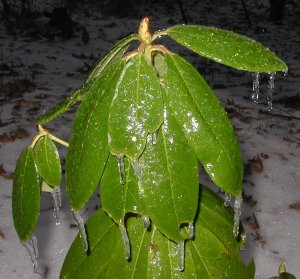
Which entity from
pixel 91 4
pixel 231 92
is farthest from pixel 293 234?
pixel 91 4

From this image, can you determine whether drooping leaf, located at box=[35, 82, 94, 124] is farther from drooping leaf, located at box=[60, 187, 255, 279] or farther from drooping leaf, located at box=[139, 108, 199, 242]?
drooping leaf, located at box=[60, 187, 255, 279]

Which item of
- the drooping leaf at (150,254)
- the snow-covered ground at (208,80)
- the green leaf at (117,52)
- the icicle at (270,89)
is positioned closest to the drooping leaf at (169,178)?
the green leaf at (117,52)

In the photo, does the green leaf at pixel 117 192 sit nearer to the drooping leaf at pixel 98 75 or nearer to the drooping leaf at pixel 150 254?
the drooping leaf at pixel 98 75

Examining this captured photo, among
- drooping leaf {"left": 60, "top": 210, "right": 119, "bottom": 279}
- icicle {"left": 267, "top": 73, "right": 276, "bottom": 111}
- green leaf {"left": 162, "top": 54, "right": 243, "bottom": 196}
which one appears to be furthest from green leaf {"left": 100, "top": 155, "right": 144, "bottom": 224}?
icicle {"left": 267, "top": 73, "right": 276, "bottom": 111}

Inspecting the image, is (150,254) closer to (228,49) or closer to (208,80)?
(228,49)

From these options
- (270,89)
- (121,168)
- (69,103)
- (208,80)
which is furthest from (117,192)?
(208,80)

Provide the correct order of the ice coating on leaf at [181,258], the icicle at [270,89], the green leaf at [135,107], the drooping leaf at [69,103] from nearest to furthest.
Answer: the green leaf at [135,107] < the drooping leaf at [69,103] < the ice coating on leaf at [181,258] < the icicle at [270,89]
